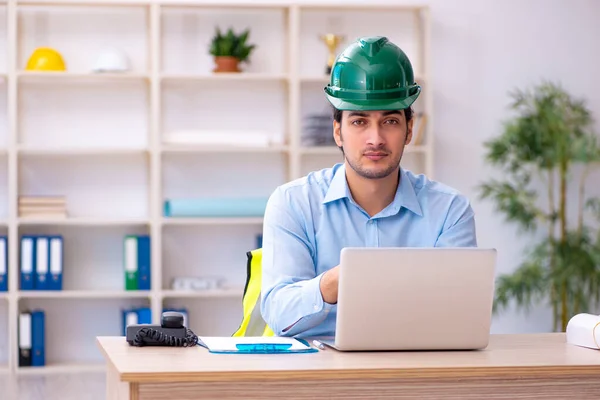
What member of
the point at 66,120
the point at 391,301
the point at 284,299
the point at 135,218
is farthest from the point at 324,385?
the point at 66,120

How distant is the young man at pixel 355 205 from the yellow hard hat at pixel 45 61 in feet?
10.6

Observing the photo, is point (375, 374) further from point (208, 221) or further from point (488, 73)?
point (488, 73)

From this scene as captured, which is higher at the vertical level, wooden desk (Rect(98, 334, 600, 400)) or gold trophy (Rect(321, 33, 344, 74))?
gold trophy (Rect(321, 33, 344, 74))

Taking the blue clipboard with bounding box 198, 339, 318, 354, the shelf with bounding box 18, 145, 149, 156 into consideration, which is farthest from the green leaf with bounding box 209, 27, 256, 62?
the blue clipboard with bounding box 198, 339, 318, 354

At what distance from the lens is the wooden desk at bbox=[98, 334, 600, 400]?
1.75 meters

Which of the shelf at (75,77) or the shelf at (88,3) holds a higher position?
the shelf at (88,3)

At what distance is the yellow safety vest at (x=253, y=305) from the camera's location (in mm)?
2592

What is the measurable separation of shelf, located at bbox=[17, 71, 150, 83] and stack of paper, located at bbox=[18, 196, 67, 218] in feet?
2.29

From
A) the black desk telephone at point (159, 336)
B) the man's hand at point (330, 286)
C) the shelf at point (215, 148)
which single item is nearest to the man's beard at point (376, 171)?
the man's hand at point (330, 286)

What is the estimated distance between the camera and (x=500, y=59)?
6.00 metres

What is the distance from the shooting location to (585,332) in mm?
2219

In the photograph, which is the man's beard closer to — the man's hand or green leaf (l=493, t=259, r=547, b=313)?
the man's hand

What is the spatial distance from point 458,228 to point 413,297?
667 millimetres

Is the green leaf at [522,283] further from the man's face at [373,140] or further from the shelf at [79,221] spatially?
the man's face at [373,140]
